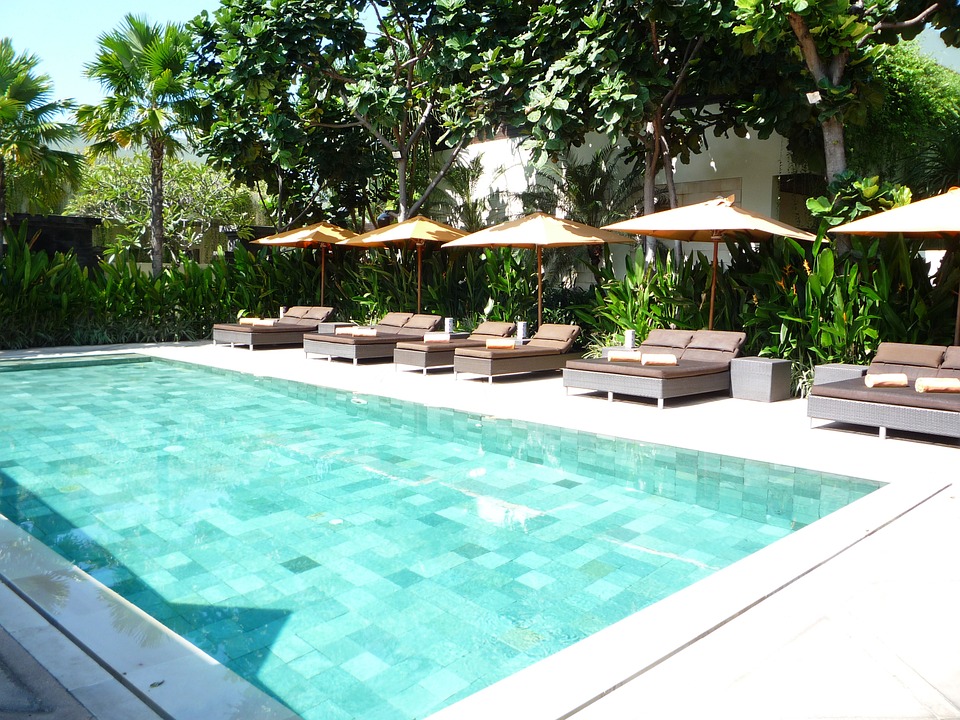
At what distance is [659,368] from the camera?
363 inches

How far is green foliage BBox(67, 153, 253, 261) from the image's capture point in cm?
3014

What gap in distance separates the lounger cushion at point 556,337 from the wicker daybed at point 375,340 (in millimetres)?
2421

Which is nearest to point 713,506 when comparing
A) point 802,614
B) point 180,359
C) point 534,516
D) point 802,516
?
point 802,516

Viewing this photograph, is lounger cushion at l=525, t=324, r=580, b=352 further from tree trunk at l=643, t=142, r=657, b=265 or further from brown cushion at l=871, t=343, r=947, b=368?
brown cushion at l=871, t=343, r=947, b=368

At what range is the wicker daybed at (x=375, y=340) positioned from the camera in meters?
13.3

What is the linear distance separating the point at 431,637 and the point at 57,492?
345cm

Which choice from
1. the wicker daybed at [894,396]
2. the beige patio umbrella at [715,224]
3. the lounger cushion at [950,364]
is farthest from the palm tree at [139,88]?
the lounger cushion at [950,364]

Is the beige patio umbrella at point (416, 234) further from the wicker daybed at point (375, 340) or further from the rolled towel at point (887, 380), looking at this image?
the rolled towel at point (887, 380)

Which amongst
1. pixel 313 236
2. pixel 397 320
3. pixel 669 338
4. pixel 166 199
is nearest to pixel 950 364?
pixel 669 338

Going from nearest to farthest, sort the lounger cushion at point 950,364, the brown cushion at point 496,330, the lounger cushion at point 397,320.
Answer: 1. the lounger cushion at point 950,364
2. the brown cushion at point 496,330
3. the lounger cushion at point 397,320

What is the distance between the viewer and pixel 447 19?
45.1 feet

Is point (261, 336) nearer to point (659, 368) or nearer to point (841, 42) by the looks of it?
point (659, 368)

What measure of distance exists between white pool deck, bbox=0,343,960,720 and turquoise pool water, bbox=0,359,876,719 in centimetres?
27

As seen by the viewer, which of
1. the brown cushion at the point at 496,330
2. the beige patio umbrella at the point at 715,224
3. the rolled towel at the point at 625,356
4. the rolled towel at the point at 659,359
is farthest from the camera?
the brown cushion at the point at 496,330
